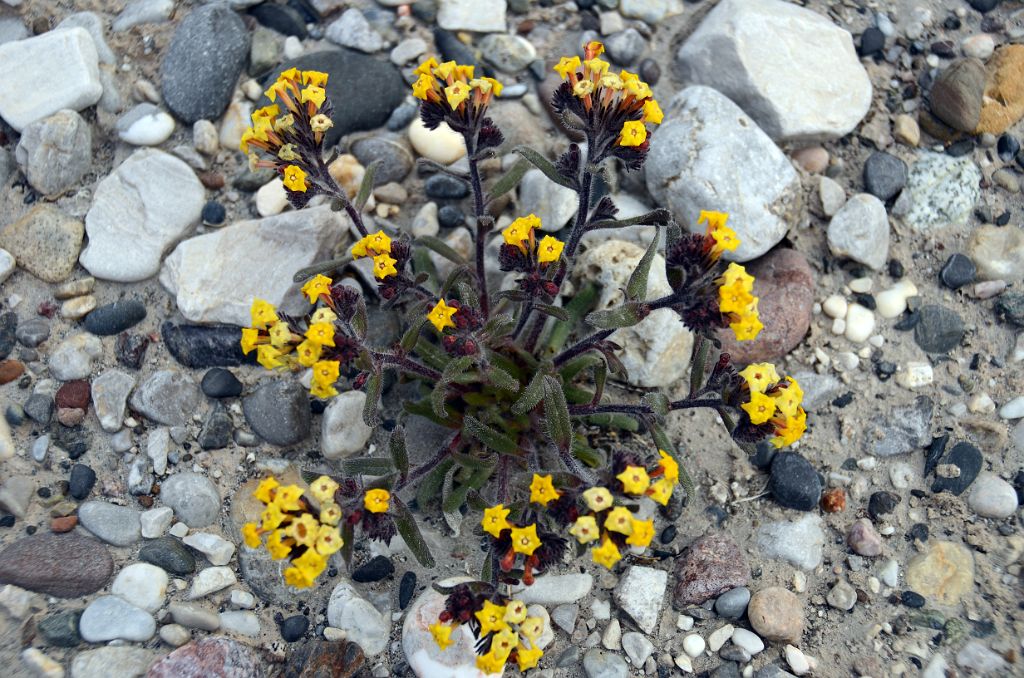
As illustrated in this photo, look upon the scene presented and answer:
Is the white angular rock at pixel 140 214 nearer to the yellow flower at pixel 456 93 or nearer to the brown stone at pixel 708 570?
the yellow flower at pixel 456 93

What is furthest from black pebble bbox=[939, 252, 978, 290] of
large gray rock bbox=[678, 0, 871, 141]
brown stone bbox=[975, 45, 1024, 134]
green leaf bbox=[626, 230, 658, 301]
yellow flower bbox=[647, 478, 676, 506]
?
yellow flower bbox=[647, 478, 676, 506]

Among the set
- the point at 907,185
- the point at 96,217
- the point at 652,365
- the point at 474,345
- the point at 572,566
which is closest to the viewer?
the point at 474,345

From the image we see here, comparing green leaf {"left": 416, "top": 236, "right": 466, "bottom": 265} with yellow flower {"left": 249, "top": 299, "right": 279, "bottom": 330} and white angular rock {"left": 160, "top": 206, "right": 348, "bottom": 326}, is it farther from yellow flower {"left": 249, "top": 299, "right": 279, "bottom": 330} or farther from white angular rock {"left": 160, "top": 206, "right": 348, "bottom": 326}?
yellow flower {"left": 249, "top": 299, "right": 279, "bottom": 330}

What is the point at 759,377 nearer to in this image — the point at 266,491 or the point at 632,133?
the point at 632,133

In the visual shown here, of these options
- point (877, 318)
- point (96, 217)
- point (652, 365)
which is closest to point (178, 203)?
point (96, 217)

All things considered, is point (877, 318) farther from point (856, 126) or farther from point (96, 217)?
point (96, 217)

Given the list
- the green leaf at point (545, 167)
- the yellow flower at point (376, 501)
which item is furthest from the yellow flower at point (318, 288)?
the green leaf at point (545, 167)
